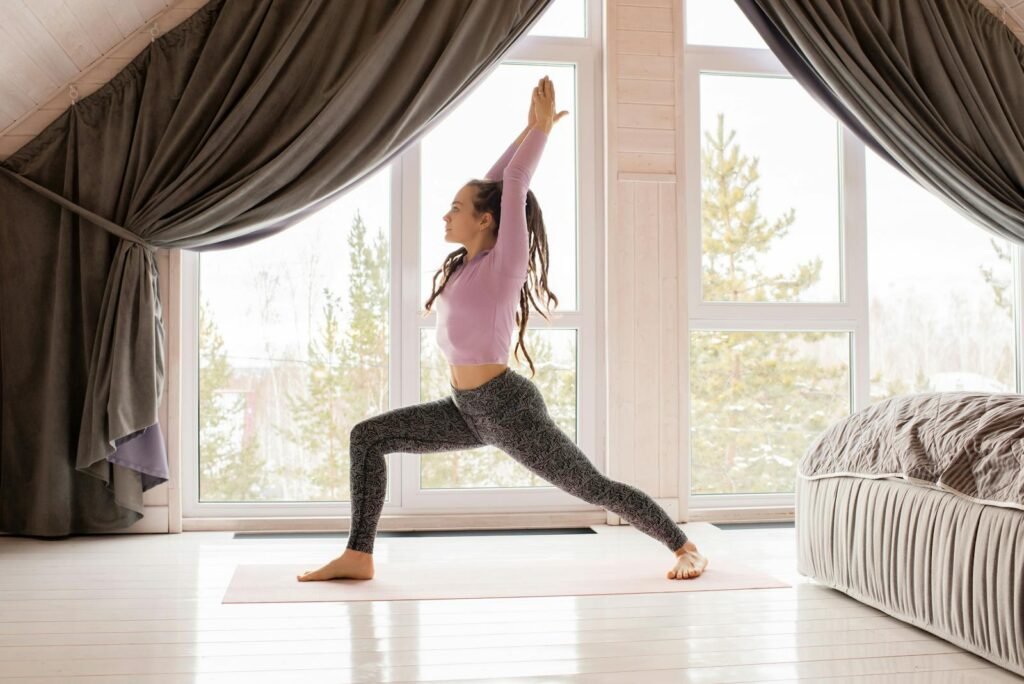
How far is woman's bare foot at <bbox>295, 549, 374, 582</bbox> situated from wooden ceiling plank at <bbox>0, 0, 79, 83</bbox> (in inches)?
76.1

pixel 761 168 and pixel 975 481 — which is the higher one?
pixel 761 168

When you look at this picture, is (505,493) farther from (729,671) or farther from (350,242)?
(729,671)

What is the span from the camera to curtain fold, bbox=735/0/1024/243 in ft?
11.7

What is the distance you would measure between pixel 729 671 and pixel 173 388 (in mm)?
2344

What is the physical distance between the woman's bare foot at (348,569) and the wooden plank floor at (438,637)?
181mm

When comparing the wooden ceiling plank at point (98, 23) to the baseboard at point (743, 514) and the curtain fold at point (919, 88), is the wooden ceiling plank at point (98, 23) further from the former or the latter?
the baseboard at point (743, 514)

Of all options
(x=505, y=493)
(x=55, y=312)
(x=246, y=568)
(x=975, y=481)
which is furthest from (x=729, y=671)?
(x=55, y=312)

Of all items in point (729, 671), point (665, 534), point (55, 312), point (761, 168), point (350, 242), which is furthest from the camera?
point (761, 168)

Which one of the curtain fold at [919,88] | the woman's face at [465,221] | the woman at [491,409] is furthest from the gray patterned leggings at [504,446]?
the curtain fold at [919,88]

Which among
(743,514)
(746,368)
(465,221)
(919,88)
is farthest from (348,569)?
(919,88)

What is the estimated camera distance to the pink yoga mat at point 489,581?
2.47 metres

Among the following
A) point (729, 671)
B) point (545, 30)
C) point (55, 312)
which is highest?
point (545, 30)

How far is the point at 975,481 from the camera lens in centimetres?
194

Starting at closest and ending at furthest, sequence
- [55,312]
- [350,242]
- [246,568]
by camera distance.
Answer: [246,568], [55,312], [350,242]
